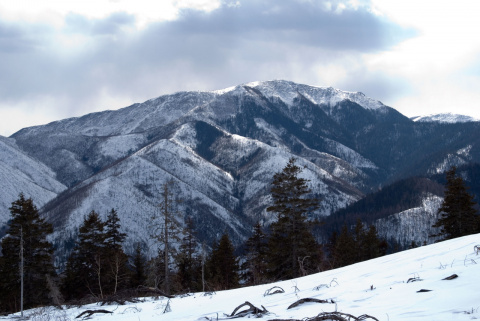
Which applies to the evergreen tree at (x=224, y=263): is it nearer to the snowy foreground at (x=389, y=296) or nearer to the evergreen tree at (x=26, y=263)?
the evergreen tree at (x=26, y=263)

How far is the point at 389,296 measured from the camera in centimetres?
630

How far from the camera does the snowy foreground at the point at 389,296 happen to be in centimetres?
516

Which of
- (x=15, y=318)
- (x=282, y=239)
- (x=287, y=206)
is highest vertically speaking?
(x=287, y=206)

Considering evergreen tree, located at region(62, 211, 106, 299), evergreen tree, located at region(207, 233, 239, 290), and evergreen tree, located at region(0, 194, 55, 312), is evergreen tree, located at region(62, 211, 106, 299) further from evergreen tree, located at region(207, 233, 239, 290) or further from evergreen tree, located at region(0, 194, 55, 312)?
evergreen tree, located at region(207, 233, 239, 290)

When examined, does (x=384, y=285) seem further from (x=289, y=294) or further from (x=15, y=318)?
(x=15, y=318)

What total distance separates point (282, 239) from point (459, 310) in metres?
28.8

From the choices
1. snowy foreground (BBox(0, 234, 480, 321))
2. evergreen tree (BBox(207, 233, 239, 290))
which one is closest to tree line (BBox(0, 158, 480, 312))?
evergreen tree (BBox(207, 233, 239, 290))

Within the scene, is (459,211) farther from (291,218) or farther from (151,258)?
(151,258)

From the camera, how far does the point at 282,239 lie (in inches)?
1308

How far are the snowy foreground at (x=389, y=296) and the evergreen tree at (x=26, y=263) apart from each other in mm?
25876

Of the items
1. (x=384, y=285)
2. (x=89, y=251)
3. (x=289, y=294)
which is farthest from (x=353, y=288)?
(x=89, y=251)

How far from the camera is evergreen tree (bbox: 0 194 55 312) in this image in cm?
3341

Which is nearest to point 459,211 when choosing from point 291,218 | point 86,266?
point 291,218

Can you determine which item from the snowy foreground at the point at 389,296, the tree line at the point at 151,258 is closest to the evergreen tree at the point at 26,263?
the tree line at the point at 151,258
